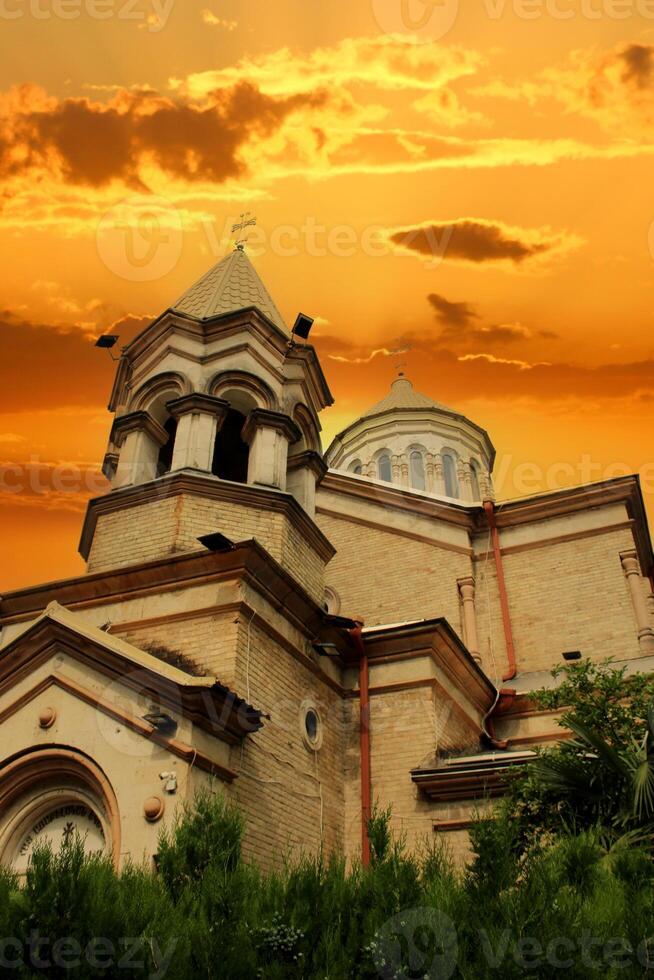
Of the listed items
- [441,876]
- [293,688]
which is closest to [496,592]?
[293,688]

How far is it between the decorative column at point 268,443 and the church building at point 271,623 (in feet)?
0.12

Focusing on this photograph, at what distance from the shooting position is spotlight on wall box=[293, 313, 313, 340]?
1480 centimetres

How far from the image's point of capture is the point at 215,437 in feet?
42.7

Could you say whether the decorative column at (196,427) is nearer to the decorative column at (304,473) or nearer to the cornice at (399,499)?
the decorative column at (304,473)

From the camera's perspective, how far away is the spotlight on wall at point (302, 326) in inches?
583

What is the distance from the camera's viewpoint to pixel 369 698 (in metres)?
12.1

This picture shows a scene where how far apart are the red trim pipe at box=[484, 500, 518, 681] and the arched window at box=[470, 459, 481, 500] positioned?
38.6 ft

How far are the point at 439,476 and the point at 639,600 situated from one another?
1444 centimetres

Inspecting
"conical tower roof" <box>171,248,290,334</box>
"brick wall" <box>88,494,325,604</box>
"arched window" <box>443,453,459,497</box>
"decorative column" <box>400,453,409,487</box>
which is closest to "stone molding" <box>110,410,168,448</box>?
"brick wall" <box>88,494,325,604</box>

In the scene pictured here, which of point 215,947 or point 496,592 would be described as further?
→ point 496,592

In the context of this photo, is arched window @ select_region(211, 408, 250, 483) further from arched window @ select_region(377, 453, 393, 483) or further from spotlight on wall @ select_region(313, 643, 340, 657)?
arched window @ select_region(377, 453, 393, 483)

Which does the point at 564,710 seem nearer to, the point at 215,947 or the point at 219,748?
the point at 219,748

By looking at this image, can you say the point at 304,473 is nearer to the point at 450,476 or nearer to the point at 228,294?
the point at 228,294

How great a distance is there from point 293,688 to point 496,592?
652 centimetres
